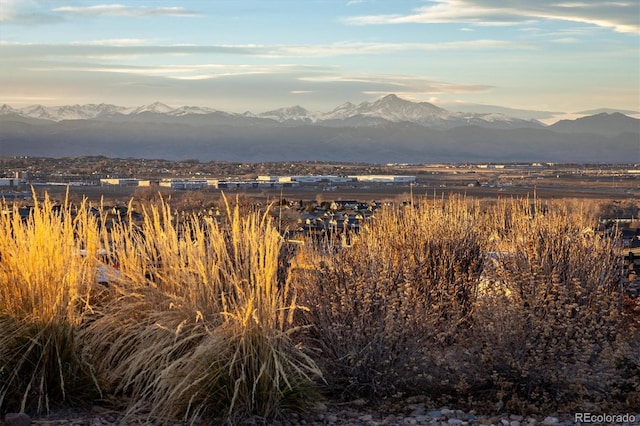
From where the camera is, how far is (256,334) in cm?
726

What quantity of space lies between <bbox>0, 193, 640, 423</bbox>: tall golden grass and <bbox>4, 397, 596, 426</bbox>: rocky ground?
12 centimetres

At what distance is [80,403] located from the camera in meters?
7.62

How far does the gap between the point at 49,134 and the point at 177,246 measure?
197 m

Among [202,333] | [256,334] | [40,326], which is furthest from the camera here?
[40,326]

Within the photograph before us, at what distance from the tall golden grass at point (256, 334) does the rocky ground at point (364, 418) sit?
0.12 metres

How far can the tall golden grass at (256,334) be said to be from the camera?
7.26 meters

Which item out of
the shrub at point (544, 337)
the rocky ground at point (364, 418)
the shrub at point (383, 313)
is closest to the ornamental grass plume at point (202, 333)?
the rocky ground at point (364, 418)

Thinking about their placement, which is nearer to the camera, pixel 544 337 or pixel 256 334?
pixel 256 334

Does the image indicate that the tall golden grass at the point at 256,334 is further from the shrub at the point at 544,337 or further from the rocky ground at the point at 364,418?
the rocky ground at the point at 364,418

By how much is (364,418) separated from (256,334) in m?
1.14

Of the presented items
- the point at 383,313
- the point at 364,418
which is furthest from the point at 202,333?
the point at 383,313

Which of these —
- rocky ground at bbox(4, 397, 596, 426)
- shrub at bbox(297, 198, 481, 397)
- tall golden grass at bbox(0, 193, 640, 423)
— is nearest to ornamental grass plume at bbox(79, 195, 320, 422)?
tall golden grass at bbox(0, 193, 640, 423)

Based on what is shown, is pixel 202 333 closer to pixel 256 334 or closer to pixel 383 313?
pixel 256 334

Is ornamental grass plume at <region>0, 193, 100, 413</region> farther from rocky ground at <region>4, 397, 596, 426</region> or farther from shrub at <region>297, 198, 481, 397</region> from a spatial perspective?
shrub at <region>297, 198, 481, 397</region>
